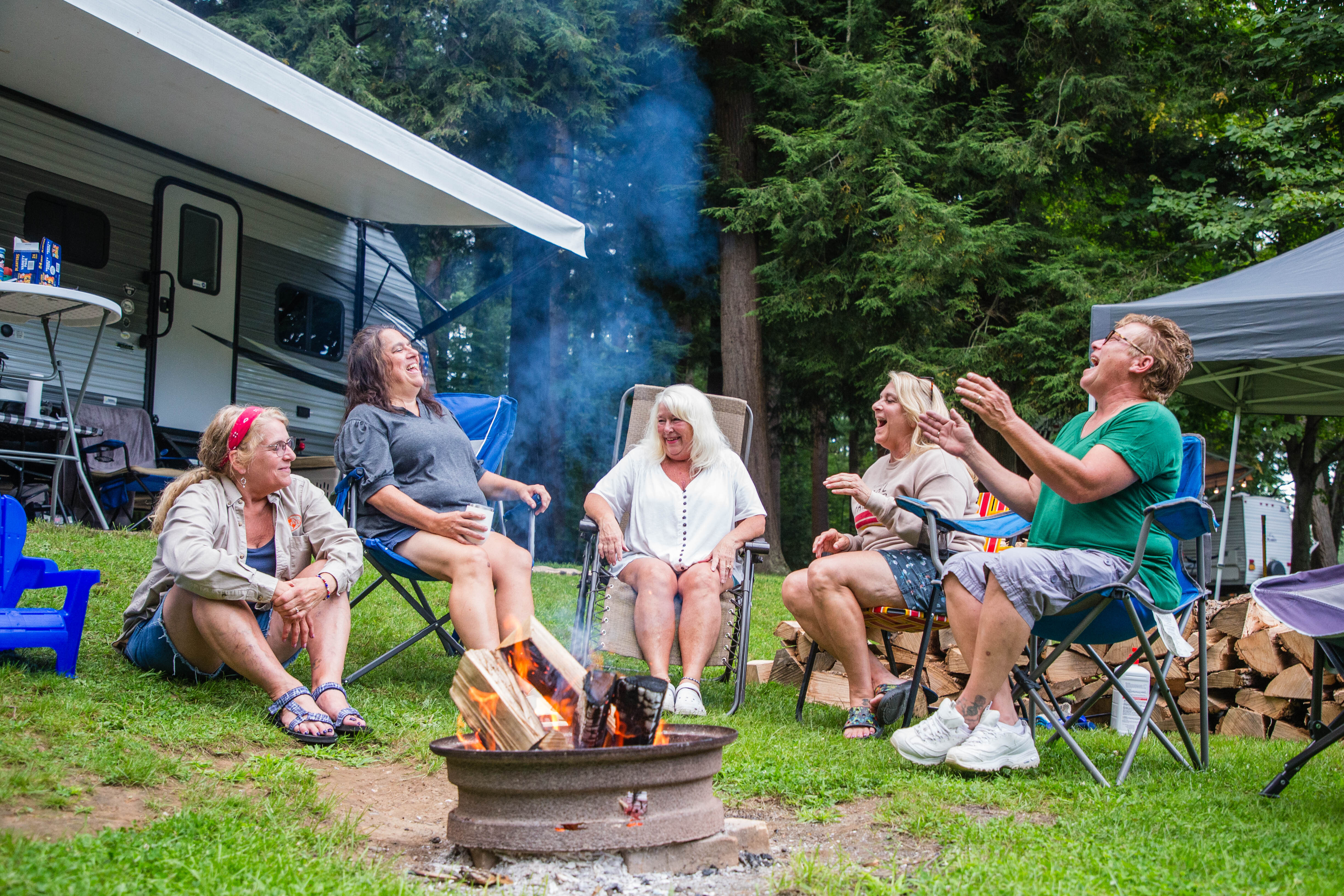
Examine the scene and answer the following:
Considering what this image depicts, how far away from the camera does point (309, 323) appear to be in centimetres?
762

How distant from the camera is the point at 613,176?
9.83 metres

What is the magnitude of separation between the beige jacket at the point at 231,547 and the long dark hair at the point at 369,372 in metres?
0.47

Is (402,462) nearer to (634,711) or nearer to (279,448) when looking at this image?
(279,448)

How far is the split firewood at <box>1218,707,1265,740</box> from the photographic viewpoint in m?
3.86

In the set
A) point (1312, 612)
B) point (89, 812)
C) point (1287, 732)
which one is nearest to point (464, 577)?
point (89, 812)

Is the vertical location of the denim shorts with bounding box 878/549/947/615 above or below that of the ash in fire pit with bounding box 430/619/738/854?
above

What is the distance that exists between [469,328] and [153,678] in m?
12.5

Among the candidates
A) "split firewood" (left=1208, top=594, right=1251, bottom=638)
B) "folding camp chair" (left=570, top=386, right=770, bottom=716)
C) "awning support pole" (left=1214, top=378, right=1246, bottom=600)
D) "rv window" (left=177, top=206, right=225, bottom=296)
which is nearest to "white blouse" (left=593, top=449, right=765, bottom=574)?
"folding camp chair" (left=570, top=386, right=770, bottom=716)

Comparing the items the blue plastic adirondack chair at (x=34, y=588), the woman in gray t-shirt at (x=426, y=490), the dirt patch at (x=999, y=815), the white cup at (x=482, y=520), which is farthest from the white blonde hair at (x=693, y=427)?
the blue plastic adirondack chair at (x=34, y=588)

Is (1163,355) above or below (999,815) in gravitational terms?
above

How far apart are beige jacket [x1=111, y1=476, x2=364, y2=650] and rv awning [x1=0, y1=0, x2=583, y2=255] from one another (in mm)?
2959

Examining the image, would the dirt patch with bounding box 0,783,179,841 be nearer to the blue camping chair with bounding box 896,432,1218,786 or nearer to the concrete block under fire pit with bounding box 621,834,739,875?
the concrete block under fire pit with bounding box 621,834,739,875

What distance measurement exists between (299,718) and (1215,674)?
133 inches

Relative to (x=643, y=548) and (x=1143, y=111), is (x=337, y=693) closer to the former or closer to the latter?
(x=643, y=548)
